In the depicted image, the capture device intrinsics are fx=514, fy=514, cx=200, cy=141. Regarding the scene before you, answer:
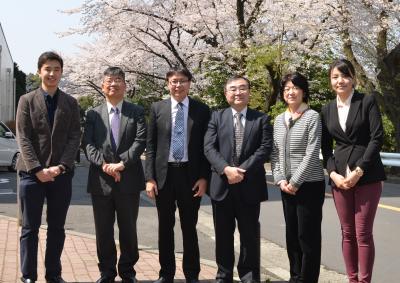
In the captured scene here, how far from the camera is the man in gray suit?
13.7 feet

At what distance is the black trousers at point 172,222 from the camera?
4395mm

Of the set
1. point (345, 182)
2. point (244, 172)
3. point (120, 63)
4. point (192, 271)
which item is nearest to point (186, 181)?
point (244, 172)

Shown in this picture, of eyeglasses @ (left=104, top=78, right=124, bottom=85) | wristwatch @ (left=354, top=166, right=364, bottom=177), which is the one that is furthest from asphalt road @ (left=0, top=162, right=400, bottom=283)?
eyeglasses @ (left=104, top=78, right=124, bottom=85)

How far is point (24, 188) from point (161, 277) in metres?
1.39

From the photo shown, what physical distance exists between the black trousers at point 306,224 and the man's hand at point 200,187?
67 centimetres

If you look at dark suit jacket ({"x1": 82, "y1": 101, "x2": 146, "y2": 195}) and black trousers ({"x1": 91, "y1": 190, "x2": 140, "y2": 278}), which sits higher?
dark suit jacket ({"x1": 82, "y1": 101, "x2": 146, "y2": 195})

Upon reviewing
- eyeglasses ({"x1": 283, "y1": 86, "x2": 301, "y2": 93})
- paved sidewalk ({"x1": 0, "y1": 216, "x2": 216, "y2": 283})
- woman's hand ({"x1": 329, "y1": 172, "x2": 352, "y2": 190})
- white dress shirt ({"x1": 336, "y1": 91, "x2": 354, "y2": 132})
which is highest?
eyeglasses ({"x1": 283, "y1": 86, "x2": 301, "y2": 93})

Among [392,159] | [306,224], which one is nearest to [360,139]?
[306,224]

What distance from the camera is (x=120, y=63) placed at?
88.2 feet

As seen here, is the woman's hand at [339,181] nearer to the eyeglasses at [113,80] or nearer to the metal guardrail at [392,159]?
the eyeglasses at [113,80]

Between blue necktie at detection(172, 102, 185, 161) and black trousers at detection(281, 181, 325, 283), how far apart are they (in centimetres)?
94

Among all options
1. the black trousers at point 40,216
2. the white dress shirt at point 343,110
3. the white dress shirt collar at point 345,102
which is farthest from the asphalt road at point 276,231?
the black trousers at point 40,216

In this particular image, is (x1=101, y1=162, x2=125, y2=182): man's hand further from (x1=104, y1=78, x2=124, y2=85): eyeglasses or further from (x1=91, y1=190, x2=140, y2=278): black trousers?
(x1=104, y1=78, x2=124, y2=85): eyeglasses

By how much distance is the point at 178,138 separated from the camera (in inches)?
173
